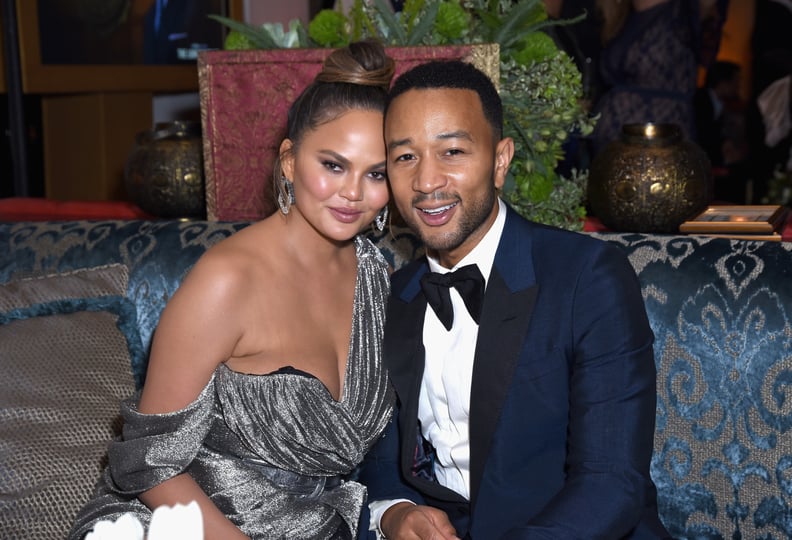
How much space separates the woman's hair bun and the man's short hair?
79 millimetres

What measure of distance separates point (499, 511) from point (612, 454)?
0.27 meters

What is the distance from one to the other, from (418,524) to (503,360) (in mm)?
388

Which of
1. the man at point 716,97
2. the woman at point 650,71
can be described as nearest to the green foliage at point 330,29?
the woman at point 650,71

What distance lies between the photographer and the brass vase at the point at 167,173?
276 cm

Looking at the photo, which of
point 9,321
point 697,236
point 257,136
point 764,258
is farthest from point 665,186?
point 9,321

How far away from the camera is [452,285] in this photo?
1.88 meters

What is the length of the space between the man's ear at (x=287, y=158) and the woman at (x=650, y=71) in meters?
2.99

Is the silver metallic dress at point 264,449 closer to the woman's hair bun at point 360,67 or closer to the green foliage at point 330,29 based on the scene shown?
the woman's hair bun at point 360,67

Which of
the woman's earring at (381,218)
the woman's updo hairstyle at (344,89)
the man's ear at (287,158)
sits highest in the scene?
the woman's updo hairstyle at (344,89)

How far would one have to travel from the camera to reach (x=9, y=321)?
6.98 ft

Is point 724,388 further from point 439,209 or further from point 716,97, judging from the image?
point 716,97

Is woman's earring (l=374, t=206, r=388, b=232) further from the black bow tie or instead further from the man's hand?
the man's hand

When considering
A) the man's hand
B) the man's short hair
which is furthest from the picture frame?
the man's hand

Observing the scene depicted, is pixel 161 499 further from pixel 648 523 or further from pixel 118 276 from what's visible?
pixel 648 523
